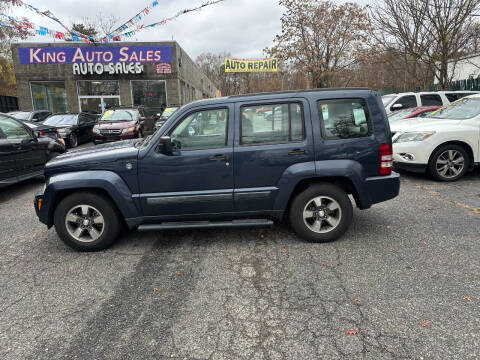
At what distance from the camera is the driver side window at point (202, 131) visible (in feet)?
13.2

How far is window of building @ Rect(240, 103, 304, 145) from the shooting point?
401 cm

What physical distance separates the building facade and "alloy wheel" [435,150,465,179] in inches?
766

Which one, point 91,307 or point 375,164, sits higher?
point 375,164

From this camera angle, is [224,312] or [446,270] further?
[446,270]

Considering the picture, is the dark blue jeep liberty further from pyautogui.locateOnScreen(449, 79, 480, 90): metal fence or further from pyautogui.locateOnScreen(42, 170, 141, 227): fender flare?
pyautogui.locateOnScreen(449, 79, 480, 90): metal fence

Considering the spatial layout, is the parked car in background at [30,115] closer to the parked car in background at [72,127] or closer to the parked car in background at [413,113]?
the parked car in background at [72,127]

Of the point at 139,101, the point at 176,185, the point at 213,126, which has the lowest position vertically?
the point at 176,185

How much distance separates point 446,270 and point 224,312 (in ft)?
7.59

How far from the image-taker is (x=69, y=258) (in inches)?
159

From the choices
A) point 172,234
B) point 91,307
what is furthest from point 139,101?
point 91,307

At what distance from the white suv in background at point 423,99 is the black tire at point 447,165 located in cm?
501

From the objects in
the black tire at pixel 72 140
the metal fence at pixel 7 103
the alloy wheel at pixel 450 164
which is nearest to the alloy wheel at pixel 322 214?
the alloy wheel at pixel 450 164

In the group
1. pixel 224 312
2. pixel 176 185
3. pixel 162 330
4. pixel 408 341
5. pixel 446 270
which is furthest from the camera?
pixel 176 185

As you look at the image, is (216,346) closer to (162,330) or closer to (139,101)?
(162,330)
